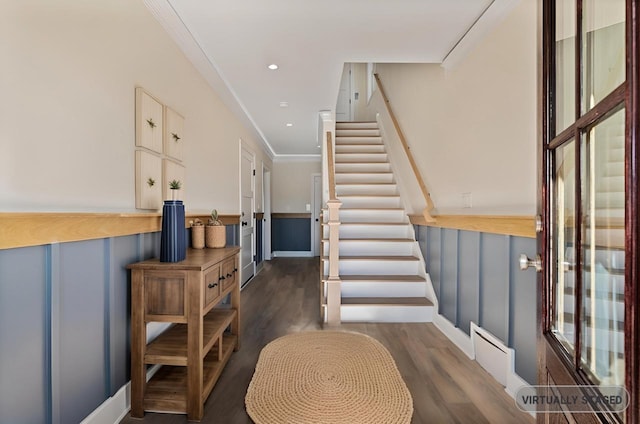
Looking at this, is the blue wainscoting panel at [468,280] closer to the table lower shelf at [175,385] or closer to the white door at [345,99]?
the table lower shelf at [175,385]

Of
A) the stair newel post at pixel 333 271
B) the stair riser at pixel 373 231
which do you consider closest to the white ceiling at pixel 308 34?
the stair newel post at pixel 333 271

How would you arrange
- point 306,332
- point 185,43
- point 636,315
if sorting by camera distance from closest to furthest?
point 636,315 < point 185,43 < point 306,332

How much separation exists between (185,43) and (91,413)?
7.22 feet

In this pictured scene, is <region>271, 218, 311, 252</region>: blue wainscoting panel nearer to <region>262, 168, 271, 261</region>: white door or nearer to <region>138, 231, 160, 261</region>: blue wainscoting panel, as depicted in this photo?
<region>262, 168, 271, 261</region>: white door

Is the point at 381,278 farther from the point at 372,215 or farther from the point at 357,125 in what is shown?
the point at 357,125

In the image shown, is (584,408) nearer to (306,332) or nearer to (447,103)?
(306,332)

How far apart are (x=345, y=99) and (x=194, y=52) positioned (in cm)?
535

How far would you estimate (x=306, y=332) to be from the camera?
2.50 m

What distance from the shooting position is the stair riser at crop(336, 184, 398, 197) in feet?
13.7

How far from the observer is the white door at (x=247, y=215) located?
405 cm

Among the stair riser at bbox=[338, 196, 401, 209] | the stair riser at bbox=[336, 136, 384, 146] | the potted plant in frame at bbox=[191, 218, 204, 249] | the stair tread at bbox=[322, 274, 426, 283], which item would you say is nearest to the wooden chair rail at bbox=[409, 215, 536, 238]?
the stair tread at bbox=[322, 274, 426, 283]

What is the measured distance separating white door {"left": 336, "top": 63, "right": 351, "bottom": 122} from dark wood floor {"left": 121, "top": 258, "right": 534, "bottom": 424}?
16.4ft

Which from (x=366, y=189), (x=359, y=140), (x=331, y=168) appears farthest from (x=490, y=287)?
(x=359, y=140)

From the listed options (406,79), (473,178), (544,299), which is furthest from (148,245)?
(406,79)
